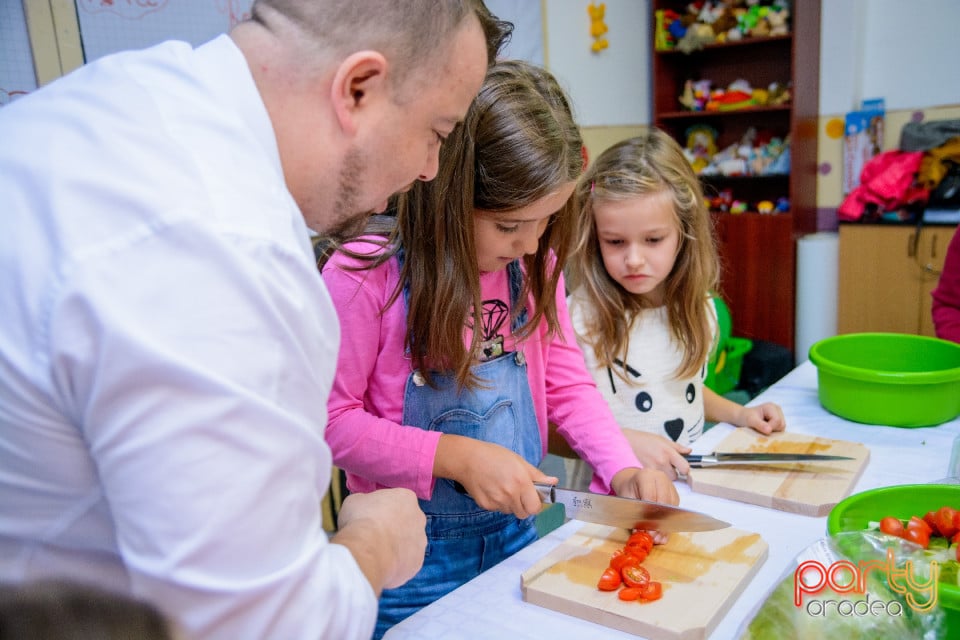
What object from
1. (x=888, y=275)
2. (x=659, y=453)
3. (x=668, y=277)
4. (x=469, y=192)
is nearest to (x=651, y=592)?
(x=659, y=453)

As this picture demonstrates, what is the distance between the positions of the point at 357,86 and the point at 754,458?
92 centimetres

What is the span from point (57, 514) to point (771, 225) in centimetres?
386

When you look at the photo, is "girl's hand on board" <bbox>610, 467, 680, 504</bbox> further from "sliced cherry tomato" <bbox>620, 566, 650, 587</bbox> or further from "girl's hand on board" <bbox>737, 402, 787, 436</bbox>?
"girl's hand on board" <bbox>737, 402, 787, 436</bbox>

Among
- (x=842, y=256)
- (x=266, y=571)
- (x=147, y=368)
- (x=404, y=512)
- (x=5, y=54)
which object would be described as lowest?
(x=842, y=256)

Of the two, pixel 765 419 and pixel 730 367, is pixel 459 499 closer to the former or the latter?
pixel 765 419

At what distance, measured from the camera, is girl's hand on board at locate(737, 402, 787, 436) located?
1418mm

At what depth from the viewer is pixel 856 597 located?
2.43ft

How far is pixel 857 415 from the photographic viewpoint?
1453 mm

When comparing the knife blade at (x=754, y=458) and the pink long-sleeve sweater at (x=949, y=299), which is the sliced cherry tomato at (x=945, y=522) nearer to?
the knife blade at (x=754, y=458)

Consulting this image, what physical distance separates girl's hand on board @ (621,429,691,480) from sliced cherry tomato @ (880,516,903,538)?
0.38 m

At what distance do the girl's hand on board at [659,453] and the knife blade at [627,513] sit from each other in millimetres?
266

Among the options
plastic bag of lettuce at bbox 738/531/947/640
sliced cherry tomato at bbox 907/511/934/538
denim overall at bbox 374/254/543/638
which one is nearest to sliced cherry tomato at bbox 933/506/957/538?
sliced cherry tomato at bbox 907/511/934/538

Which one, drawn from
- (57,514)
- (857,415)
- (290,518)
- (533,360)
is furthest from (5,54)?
(857,415)

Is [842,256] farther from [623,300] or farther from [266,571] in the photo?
[266,571]
